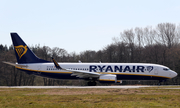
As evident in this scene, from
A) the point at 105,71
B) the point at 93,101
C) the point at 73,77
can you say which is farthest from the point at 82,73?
the point at 93,101

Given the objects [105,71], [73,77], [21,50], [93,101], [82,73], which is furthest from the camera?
[21,50]

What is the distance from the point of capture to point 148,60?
58312 millimetres

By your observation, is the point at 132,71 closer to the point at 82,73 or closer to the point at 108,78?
the point at 108,78

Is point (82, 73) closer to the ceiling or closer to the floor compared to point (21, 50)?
closer to the floor

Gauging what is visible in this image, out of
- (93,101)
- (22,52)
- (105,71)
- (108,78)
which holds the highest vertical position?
(22,52)

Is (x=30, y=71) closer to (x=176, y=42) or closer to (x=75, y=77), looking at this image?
(x=75, y=77)

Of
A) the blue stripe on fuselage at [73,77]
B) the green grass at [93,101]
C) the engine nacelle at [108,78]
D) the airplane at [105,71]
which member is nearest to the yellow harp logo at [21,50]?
the airplane at [105,71]

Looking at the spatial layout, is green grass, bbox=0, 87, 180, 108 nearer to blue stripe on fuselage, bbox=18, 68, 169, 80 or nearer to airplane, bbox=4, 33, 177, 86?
airplane, bbox=4, 33, 177, 86

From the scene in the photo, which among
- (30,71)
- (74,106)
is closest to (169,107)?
(74,106)

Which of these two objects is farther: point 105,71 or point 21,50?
point 21,50

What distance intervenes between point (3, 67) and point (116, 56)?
31.4m

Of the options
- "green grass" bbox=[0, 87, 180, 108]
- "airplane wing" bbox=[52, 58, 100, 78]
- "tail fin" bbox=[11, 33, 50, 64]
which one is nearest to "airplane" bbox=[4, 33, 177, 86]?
"airplane wing" bbox=[52, 58, 100, 78]

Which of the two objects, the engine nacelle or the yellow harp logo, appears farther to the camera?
the yellow harp logo

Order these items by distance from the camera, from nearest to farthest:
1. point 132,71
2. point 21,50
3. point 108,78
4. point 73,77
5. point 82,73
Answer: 1. point 108,78
2. point 82,73
3. point 132,71
4. point 73,77
5. point 21,50
